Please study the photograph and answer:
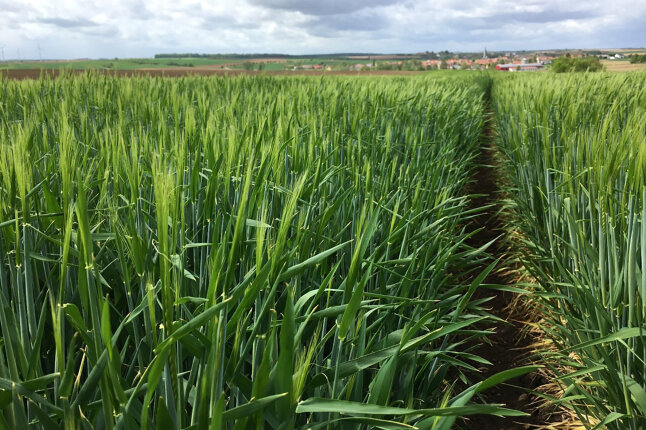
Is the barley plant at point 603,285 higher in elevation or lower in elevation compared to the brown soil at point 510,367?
higher

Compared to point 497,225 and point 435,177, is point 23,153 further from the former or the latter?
point 497,225

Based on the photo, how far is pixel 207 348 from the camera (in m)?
0.71

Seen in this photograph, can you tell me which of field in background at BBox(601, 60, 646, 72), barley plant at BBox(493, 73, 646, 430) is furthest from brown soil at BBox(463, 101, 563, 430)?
field in background at BBox(601, 60, 646, 72)

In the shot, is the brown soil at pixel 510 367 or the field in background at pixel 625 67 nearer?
the brown soil at pixel 510 367

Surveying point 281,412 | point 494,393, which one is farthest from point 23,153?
point 494,393

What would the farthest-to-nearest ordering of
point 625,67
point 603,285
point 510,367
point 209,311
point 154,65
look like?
point 154,65 → point 625,67 → point 510,367 → point 603,285 → point 209,311

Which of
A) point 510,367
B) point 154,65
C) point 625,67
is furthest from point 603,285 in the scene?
point 154,65

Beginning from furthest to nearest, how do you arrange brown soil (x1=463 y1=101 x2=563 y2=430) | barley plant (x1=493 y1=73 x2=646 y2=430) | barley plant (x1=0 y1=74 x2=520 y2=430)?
brown soil (x1=463 y1=101 x2=563 y2=430) → barley plant (x1=493 y1=73 x2=646 y2=430) → barley plant (x1=0 y1=74 x2=520 y2=430)

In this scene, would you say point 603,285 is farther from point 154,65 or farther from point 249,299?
point 154,65

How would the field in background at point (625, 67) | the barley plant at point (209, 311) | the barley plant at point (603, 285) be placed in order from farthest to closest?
the field in background at point (625, 67) → the barley plant at point (603, 285) → the barley plant at point (209, 311)

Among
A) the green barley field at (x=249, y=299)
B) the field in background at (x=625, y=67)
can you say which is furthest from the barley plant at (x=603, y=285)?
the field in background at (x=625, y=67)

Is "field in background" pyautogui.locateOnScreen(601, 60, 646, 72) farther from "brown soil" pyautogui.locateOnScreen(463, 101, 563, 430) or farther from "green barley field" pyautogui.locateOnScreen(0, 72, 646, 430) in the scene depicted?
"green barley field" pyautogui.locateOnScreen(0, 72, 646, 430)

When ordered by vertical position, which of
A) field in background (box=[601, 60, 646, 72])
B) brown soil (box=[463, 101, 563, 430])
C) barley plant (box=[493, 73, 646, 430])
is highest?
field in background (box=[601, 60, 646, 72])

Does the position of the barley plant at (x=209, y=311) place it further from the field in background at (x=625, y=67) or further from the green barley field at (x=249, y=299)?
the field in background at (x=625, y=67)
